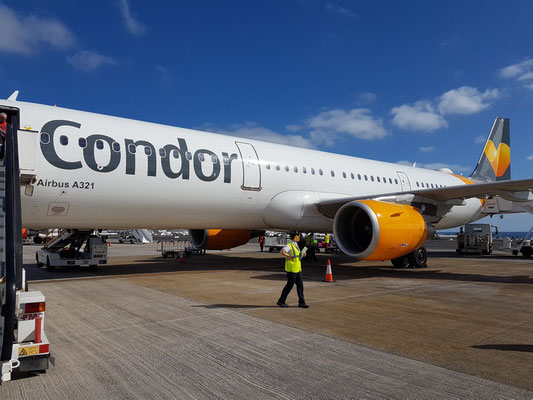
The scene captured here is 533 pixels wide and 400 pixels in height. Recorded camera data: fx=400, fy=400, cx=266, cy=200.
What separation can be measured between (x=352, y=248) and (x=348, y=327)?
5.41 meters

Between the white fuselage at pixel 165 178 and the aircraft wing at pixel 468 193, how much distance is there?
821 millimetres

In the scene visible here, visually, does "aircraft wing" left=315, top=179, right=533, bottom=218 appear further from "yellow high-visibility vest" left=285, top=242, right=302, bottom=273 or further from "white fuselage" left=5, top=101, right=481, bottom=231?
"yellow high-visibility vest" left=285, top=242, right=302, bottom=273

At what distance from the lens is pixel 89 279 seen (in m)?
10.1

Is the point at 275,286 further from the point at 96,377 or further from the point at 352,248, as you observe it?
the point at 96,377

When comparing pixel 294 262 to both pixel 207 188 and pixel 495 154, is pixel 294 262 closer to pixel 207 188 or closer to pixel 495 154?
pixel 207 188

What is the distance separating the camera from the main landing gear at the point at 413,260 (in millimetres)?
13013

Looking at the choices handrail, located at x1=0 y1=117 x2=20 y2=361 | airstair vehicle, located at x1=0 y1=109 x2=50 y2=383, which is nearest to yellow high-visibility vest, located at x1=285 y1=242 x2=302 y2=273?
airstair vehicle, located at x1=0 y1=109 x2=50 y2=383

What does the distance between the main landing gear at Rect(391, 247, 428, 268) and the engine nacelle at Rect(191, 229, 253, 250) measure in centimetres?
595

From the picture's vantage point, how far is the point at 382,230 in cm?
973

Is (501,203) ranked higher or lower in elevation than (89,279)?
higher

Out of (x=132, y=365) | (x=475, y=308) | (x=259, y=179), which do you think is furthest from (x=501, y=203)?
(x=132, y=365)

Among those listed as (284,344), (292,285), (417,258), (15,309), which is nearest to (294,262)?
(292,285)

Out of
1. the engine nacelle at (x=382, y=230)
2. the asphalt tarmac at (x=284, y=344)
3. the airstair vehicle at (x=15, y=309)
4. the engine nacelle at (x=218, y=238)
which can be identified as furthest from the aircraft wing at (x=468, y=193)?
the airstair vehicle at (x=15, y=309)

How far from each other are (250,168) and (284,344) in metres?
7.43
